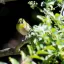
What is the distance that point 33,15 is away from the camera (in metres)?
1.83

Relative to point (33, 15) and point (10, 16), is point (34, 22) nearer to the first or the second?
point (33, 15)

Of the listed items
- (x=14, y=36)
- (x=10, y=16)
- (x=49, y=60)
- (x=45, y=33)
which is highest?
(x=10, y=16)

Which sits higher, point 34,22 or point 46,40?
point 34,22

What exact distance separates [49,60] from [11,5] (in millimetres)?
1114

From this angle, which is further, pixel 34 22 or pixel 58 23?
pixel 34 22

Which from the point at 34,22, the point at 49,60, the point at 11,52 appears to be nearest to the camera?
the point at 49,60

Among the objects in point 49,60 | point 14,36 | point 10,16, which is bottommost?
point 49,60

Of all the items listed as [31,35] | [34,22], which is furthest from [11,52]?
[34,22]

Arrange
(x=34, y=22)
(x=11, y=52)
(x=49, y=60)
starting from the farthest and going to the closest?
(x=34, y=22)
(x=11, y=52)
(x=49, y=60)

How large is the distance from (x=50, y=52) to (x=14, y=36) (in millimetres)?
1135

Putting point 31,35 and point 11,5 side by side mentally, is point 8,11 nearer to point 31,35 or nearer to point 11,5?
point 11,5

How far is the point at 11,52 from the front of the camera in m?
1.11

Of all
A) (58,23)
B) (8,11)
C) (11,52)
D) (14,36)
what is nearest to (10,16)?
(8,11)

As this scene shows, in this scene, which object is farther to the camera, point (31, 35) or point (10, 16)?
point (10, 16)
